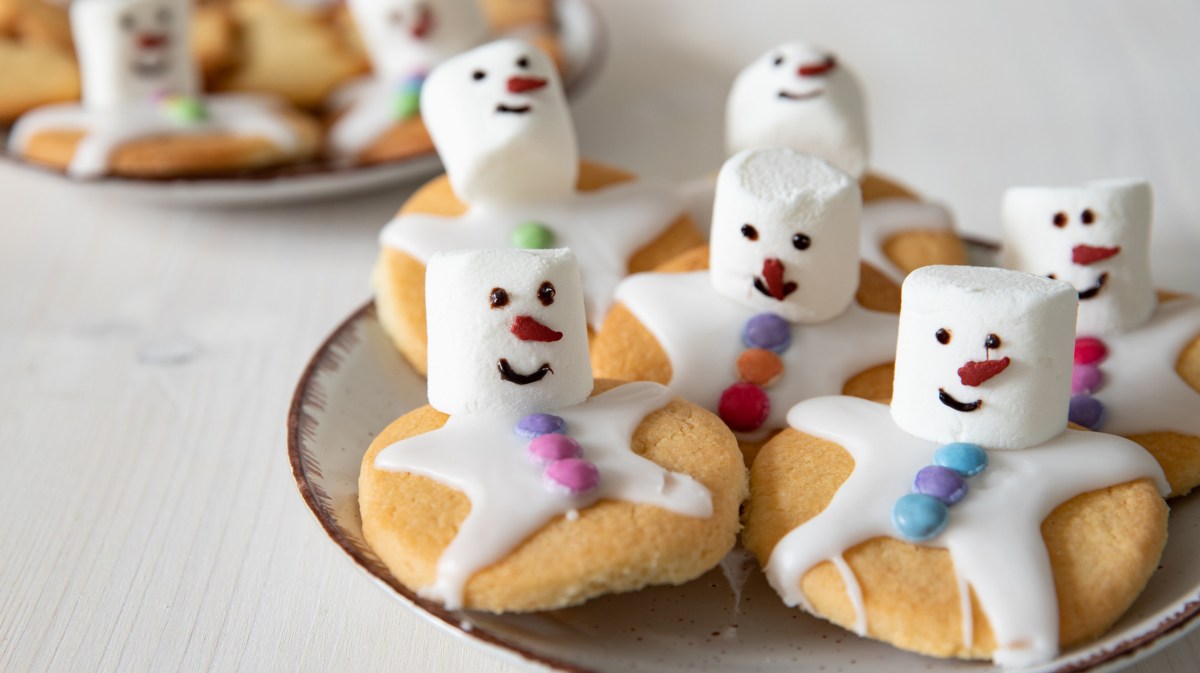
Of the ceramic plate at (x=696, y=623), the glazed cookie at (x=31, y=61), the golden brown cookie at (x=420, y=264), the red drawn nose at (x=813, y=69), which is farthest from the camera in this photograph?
the glazed cookie at (x=31, y=61)

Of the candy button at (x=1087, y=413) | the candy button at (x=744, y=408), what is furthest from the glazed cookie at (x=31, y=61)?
the candy button at (x=1087, y=413)

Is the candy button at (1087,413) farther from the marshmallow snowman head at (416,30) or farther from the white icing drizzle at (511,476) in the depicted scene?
the marshmallow snowman head at (416,30)

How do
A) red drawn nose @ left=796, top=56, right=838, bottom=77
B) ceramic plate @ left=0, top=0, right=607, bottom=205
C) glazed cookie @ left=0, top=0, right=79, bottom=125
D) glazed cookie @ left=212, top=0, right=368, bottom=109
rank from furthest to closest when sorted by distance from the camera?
1. glazed cookie @ left=212, top=0, right=368, bottom=109
2. glazed cookie @ left=0, top=0, right=79, bottom=125
3. ceramic plate @ left=0, top=0, right=607, bottom=205
4. red drawn nose @ left=796, top=56, right=838, bottom=77

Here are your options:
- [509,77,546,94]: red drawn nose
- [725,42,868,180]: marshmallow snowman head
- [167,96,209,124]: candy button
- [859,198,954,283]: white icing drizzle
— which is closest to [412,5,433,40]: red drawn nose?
[167,96,209,124]: candy button

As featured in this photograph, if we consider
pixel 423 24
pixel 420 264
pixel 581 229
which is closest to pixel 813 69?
pixel 581 229

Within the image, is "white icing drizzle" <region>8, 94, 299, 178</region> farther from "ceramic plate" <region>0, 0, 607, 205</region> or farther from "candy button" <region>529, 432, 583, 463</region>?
"candy button" <region>529, 432, 583, 463</region>

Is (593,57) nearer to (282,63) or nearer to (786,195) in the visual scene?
(282,63)

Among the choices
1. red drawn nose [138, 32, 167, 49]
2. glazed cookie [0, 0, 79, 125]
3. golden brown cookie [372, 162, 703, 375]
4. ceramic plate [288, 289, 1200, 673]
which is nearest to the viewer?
ceramic plate [288, 289, 1200, 673]

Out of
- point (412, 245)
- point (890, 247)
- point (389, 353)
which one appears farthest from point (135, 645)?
point (890, 247)
